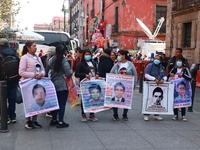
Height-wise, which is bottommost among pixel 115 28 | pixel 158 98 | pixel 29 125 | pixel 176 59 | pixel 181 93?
pixel 29 125

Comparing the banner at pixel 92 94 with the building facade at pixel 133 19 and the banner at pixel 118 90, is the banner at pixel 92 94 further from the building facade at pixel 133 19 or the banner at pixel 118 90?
the building facade at pixel 133 19

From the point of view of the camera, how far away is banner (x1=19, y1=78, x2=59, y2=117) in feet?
20.1

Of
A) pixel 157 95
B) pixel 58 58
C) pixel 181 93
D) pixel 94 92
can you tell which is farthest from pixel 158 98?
pixel 58 58

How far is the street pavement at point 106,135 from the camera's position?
5.39 meters

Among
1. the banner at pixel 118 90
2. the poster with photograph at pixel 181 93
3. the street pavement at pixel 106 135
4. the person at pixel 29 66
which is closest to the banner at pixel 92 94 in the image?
the banner at pixel 118 90

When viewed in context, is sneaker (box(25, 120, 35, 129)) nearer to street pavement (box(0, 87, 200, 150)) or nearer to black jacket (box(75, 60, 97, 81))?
street pavement (box(0, 87, 200, 150))

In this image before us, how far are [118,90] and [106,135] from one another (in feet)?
5.08

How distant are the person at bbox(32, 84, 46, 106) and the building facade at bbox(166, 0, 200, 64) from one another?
467 inches

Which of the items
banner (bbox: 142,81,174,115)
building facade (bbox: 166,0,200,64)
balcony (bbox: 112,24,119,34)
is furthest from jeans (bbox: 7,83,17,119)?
balcony (bbox: 112,24,119,34)

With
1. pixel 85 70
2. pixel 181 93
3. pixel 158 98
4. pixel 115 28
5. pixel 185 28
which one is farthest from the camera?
pixel 115 28

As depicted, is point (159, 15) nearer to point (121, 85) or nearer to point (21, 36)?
point (21, 36)

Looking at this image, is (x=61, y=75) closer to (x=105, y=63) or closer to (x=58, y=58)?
(x=58, y=58)

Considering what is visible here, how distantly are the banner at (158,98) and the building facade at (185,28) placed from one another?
31.0ft

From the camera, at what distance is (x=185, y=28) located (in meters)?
18.3
